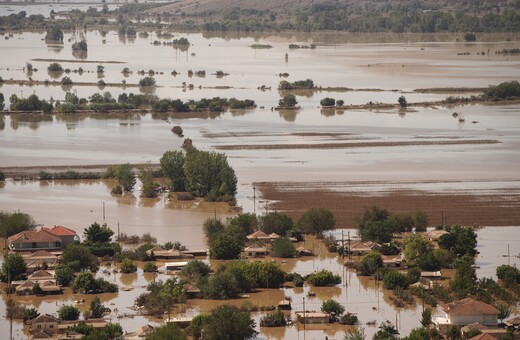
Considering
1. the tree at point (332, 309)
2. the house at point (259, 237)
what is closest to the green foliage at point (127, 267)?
the house at point (259, 237)

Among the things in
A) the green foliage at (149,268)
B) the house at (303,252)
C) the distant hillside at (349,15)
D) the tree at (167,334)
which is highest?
the distant hillside at (349,15)

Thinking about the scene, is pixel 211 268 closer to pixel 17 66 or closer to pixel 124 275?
pixel 124 275

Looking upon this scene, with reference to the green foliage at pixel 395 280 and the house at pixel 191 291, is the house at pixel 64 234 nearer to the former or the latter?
the house at pixel 191 291

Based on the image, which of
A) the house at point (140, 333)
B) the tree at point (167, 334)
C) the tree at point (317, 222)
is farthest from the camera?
the tree at point (317, 222)

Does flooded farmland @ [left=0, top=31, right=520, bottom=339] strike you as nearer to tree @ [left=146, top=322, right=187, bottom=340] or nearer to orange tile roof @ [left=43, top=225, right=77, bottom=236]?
orange tile roof @ [left=43, top=225, right=77, bottom=236]

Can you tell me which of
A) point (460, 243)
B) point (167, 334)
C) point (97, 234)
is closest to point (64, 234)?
point (97, 234)

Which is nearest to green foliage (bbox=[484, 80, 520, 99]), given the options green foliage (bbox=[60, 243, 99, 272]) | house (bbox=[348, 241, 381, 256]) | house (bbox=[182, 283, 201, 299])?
house (bbox=[348, 241, 381, 256])

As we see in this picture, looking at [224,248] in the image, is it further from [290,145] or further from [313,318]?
[290,145]
